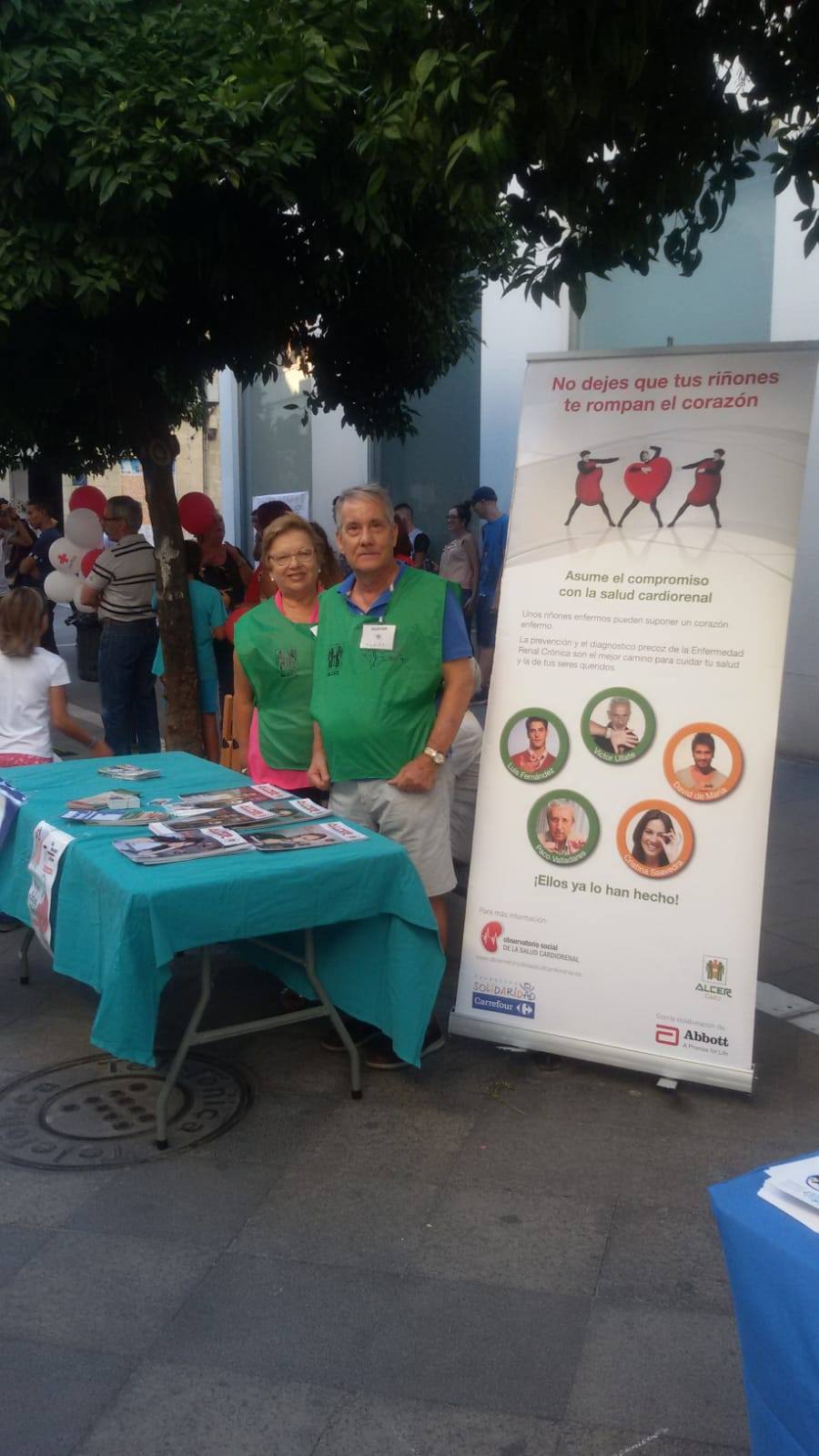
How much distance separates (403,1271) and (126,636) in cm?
549

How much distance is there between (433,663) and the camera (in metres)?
4.25

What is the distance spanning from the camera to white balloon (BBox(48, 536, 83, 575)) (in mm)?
10484

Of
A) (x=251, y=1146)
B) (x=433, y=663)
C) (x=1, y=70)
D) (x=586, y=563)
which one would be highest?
(x=1, y=70)

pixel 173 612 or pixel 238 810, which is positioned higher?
pixel 173 612

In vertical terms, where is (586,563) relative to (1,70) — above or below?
below

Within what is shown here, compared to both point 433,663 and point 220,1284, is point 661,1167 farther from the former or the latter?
point 433,663

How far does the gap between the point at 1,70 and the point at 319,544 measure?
8.97ft

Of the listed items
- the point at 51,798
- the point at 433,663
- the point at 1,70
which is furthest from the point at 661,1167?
the point at 1,70

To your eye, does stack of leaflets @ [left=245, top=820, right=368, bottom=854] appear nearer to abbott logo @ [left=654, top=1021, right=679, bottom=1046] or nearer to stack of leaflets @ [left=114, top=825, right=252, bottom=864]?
stack of leaflets @ [left=114, top=825, right=252, bottom=864]

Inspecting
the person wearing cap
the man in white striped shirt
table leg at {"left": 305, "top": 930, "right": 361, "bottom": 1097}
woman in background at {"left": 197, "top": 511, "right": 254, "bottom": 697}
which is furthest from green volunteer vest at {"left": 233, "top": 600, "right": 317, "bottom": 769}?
the person wearing cap

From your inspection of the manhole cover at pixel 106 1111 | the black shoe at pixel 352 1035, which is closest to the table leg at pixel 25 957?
the manhole cover at pixel 106 1111

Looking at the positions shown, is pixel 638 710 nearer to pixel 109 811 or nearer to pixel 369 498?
pixel 369 498

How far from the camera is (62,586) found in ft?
34.9

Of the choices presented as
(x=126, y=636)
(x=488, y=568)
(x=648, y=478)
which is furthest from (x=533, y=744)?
(x=488, y=568)
